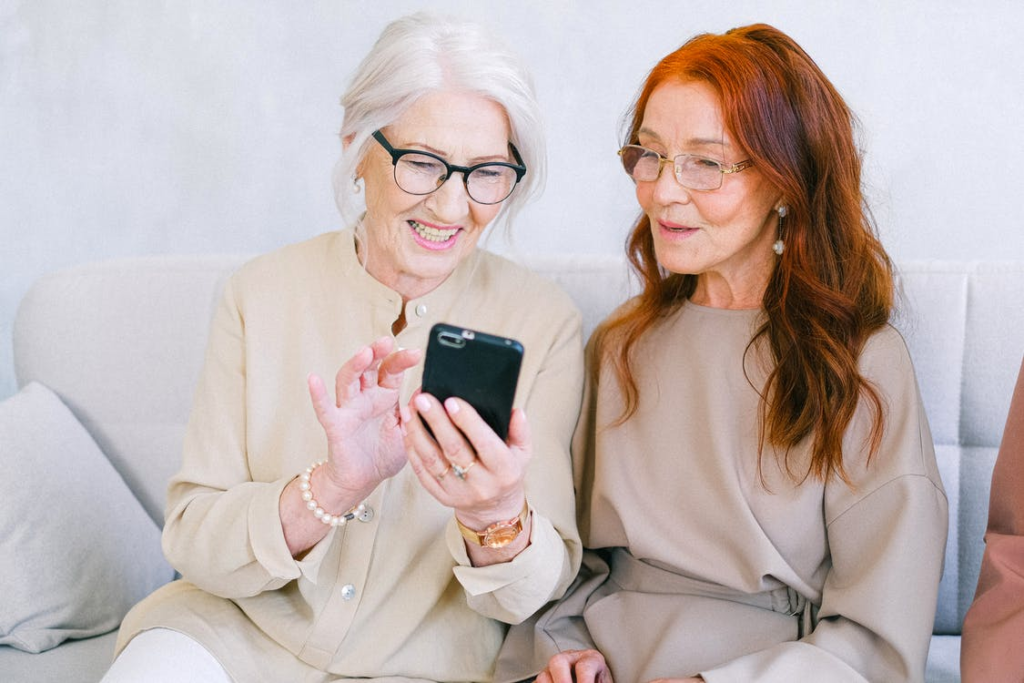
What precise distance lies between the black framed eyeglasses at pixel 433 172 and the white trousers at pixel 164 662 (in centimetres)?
73

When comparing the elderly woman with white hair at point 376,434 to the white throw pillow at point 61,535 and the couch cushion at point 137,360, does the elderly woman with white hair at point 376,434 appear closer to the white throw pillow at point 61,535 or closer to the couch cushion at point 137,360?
the white throw pillow at point 61,535

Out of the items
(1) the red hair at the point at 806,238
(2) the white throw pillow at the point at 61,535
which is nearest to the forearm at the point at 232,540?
(2) the white throw pillow at the point at 61,535

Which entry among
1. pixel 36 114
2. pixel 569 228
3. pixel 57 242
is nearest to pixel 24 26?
pixel 36 114

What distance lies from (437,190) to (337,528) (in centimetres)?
54

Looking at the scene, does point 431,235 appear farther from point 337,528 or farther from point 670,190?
point 337,528

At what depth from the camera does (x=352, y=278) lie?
1.65 meters

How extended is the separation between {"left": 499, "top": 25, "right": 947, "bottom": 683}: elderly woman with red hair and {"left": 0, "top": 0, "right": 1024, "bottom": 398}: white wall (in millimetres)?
674

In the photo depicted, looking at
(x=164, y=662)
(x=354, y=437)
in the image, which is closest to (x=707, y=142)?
(x=354, y=437)

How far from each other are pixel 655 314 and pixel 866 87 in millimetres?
875

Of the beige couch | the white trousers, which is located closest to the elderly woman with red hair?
the beige couch

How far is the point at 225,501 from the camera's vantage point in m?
1.50

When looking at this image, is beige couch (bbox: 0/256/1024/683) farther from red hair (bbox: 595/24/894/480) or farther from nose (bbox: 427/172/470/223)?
nose (bbox: 427/172/470/223)

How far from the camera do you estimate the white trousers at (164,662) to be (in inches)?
54.1

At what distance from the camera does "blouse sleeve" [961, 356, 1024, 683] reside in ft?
4.30
